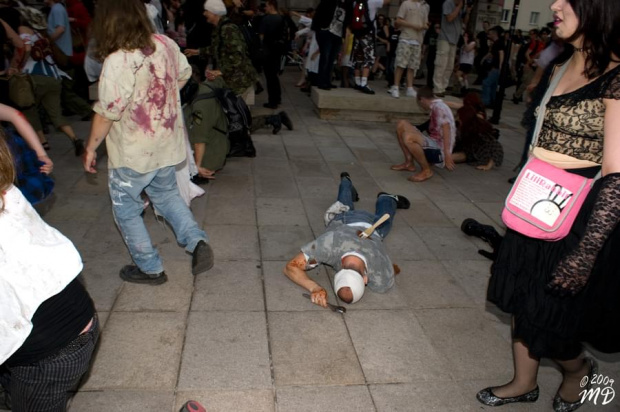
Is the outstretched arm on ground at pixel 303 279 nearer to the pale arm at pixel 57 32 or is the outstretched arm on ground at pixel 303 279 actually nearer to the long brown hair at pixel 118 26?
the long brown hair at pixel 118 26

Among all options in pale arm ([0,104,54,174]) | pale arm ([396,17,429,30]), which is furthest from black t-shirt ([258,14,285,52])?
pale arm ([0,104,54,174])

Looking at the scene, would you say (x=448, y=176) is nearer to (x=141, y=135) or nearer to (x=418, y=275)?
(x=418, y=275)

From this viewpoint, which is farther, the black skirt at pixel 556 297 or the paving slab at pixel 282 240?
the paving slab at pixel 282 240

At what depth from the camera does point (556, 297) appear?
233 centimetres

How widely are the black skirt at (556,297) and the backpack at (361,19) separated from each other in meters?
7.51

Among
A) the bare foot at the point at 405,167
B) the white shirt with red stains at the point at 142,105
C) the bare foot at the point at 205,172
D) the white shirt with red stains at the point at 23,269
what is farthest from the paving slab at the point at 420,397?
the bare foot at the point at 405,167

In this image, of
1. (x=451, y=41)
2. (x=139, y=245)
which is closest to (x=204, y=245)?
(x=139, y=245)

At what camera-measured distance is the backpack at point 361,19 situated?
9.06 meters

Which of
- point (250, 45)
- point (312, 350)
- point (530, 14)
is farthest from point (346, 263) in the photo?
point (530, 14)

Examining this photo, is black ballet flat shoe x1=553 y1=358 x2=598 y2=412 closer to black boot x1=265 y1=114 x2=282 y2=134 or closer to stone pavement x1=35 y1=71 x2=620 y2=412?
stone pavement x1=35 y1=71 x2=620 y2=412

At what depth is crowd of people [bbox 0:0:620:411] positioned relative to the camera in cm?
180

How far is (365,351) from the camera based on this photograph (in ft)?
10.6

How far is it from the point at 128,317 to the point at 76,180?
312cm

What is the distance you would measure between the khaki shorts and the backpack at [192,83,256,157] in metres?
4.06
